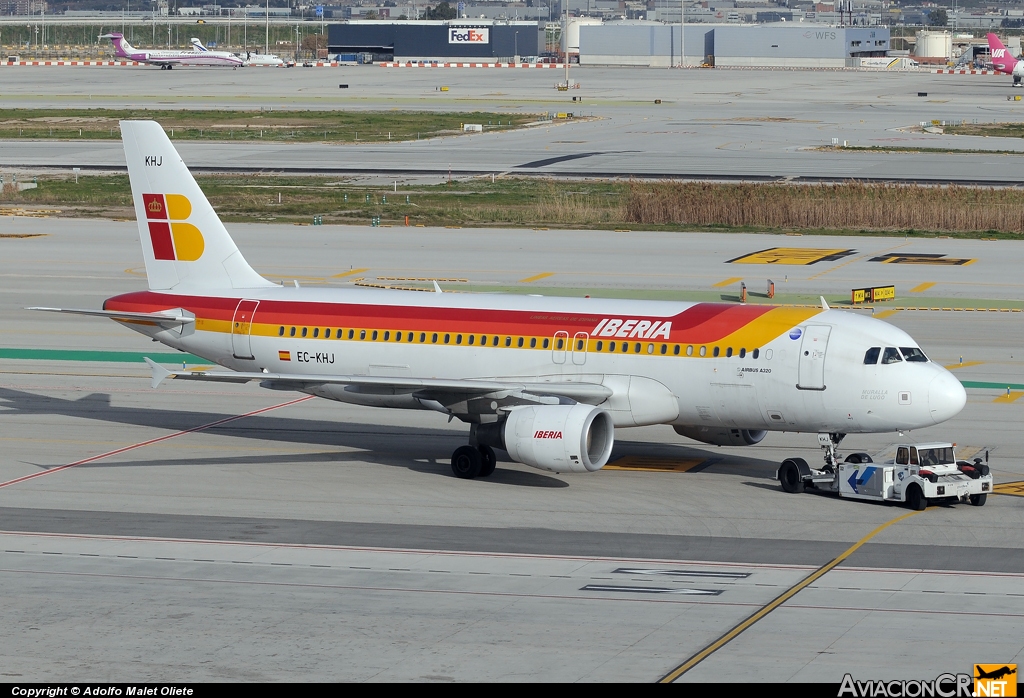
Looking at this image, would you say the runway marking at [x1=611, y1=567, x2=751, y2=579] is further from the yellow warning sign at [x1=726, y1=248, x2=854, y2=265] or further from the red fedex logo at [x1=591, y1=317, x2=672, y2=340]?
the yellow warning sign at [x1=726, y1=248, x2=854, y2=265]

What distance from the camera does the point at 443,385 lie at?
112 ft

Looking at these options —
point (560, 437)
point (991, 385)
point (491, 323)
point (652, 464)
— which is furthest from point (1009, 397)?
point (560, 437)

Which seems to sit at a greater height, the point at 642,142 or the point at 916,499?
the point at 642,142

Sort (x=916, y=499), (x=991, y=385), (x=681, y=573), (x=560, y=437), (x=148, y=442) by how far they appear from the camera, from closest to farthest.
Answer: (x=681, y=573) → (x=916, y=499) → (x=560, y=437) → (x=148, y=442) → (x=991, y=385)

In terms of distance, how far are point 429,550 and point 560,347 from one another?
800 cm

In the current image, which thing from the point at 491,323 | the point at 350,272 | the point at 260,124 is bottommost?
the point at 350,272

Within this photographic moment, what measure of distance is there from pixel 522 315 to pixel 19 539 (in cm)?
1316

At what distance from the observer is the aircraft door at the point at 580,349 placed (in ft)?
115

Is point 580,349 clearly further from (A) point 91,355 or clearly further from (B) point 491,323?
(A) point 91,355

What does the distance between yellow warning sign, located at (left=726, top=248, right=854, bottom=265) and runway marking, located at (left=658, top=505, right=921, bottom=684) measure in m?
40.1

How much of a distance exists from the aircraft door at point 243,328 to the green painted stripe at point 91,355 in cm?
1222

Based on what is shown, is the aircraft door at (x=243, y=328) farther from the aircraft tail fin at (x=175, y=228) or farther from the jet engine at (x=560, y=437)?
the jet engine at (x=560, y=437)

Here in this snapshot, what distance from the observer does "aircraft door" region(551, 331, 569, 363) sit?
116ft

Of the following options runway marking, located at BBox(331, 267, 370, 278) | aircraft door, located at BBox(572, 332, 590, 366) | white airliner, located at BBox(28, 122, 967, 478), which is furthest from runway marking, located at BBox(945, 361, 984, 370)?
runway marking, located at BBox(331, 267, 370, 278)
